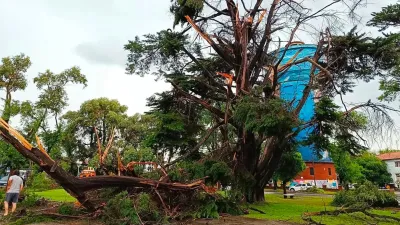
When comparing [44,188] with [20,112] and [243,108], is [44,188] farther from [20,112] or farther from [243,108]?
[243,108]

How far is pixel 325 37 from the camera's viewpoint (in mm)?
14891

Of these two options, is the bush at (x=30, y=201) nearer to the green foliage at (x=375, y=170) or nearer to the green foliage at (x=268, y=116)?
the green foliage at (x=268, y=116)

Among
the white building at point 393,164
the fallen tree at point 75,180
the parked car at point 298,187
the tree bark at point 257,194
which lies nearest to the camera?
the fallen tree at point 75,180

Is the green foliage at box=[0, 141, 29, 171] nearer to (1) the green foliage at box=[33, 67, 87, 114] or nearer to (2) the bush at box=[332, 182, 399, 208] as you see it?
(1) the green foliage at box=[33, 67, 87, 114]

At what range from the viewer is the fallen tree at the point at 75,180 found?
793 centimetres

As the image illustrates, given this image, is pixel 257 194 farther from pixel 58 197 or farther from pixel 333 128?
pixel 58 197

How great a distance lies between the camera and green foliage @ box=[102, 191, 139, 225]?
8336mm

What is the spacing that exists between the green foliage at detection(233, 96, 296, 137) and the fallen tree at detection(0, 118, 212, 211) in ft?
8.45

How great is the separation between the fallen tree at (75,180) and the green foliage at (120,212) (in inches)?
18.6

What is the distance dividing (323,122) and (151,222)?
27.8 ft

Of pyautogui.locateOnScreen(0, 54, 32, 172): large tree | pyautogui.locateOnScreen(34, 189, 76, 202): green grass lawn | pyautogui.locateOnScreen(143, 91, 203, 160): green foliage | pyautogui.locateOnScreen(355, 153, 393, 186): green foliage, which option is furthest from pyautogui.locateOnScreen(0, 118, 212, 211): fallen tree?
pyautogui.locateOnScreen(355, 153, 393, 186): green foliage

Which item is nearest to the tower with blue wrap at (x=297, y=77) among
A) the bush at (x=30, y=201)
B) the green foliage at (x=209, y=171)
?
the green foliage at (x=209, y=171)

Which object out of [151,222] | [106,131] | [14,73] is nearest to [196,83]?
[151,222]

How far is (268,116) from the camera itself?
10.7 metres
